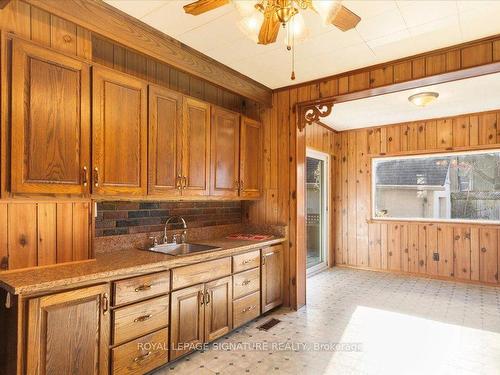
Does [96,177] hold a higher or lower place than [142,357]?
higher

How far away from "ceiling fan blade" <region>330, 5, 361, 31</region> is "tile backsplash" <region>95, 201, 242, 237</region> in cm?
211

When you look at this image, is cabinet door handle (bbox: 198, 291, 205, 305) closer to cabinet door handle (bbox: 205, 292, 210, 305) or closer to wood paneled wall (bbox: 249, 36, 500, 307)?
cabinet door handle (bbox: 205, 292, 210, 305)

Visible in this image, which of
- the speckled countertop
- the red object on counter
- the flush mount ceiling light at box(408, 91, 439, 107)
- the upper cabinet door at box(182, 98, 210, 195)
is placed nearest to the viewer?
the speckled countertop

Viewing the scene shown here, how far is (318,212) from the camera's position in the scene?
5.69m

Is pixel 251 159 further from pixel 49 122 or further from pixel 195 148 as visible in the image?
pixel 49 122

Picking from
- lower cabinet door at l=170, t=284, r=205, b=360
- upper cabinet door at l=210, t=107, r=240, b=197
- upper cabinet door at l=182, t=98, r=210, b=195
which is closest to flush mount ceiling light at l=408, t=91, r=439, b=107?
upper cabinet door at l=210, t=107, r=240, b=197

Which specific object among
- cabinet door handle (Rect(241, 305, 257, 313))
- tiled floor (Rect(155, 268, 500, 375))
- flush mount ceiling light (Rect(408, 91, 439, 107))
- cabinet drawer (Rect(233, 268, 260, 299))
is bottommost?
tiled floor (Rect(155, 268, 500, 375))

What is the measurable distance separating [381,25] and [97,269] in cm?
261

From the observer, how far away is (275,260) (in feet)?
11.5

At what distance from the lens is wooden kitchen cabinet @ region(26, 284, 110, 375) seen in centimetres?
164

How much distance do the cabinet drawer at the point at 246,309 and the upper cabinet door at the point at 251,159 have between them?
1.09 meters

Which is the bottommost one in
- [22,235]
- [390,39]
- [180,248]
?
[180,248]

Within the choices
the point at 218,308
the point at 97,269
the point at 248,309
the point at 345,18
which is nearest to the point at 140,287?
the point at 97,269

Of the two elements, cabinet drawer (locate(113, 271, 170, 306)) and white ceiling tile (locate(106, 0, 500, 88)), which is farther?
white ceiling tile (locate(106, 0, 500, 88))
